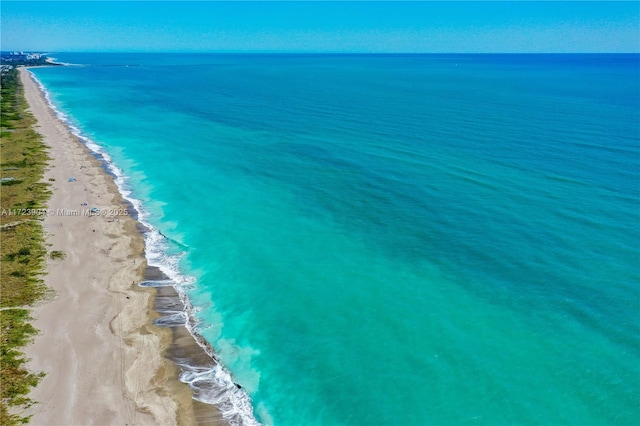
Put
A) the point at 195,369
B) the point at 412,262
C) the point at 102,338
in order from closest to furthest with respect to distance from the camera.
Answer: the point at 195,369 < the point at 102,338 < the point at 412,262

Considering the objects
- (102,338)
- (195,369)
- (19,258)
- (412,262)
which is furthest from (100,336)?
(412,262)

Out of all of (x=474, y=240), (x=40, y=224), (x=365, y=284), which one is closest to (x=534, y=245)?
(x=474, y=240)

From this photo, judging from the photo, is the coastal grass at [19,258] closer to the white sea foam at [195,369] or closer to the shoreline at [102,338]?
the shoreline at [102,338]

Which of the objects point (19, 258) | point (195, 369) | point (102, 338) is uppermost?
point (19, 258)

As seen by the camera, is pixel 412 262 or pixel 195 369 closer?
pixel 195 369

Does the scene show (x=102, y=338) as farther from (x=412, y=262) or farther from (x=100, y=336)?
(x=412, y=262)

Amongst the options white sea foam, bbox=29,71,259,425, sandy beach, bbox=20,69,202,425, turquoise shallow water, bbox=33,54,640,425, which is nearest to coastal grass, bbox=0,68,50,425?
sandy beach, bbox=20,69,202,425

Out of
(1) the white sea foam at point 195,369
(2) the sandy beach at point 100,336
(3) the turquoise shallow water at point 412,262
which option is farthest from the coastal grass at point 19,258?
(3) the turquoise shallow water at point 412,262
